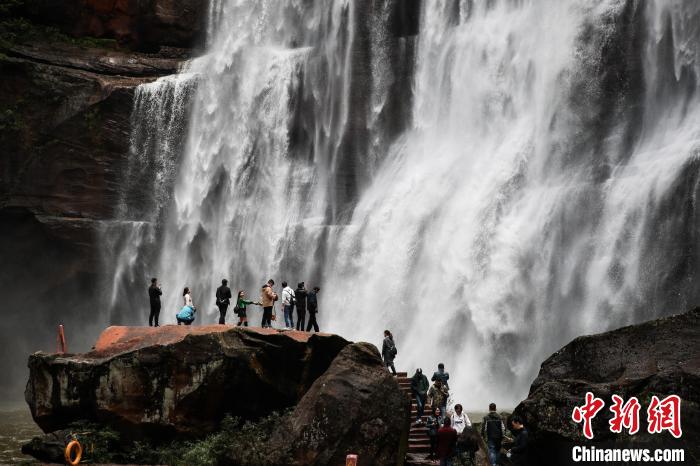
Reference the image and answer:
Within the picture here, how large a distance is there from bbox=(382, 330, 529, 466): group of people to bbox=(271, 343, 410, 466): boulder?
47.6 inches

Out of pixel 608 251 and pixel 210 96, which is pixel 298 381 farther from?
pixel 210 96

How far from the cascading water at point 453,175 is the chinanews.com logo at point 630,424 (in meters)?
13.2

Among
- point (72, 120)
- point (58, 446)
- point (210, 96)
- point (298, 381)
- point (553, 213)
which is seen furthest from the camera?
point (210, 96)

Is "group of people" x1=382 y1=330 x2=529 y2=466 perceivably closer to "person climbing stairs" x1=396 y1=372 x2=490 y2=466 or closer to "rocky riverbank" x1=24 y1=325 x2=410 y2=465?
"person climbing stairs" x1=396 y1=372 x2=490 y2=466

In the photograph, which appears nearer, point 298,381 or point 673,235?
point 298,381

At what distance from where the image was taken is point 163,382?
22.6m

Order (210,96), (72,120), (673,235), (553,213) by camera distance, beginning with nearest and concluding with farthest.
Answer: (673,235) → (553,213) → (72,120) → (210,96)

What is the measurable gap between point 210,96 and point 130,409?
89.9 feet

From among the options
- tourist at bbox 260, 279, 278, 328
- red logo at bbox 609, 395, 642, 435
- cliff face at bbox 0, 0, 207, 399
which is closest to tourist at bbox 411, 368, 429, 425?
tourist at bbox 260, 279, 278, 328

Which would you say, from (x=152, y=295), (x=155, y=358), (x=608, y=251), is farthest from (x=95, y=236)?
(x=608, y=251)

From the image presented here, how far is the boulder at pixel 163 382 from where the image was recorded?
22516mm

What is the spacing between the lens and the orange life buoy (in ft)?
67.8

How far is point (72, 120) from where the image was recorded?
4378cm

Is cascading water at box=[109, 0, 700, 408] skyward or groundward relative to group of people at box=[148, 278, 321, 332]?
skyward
